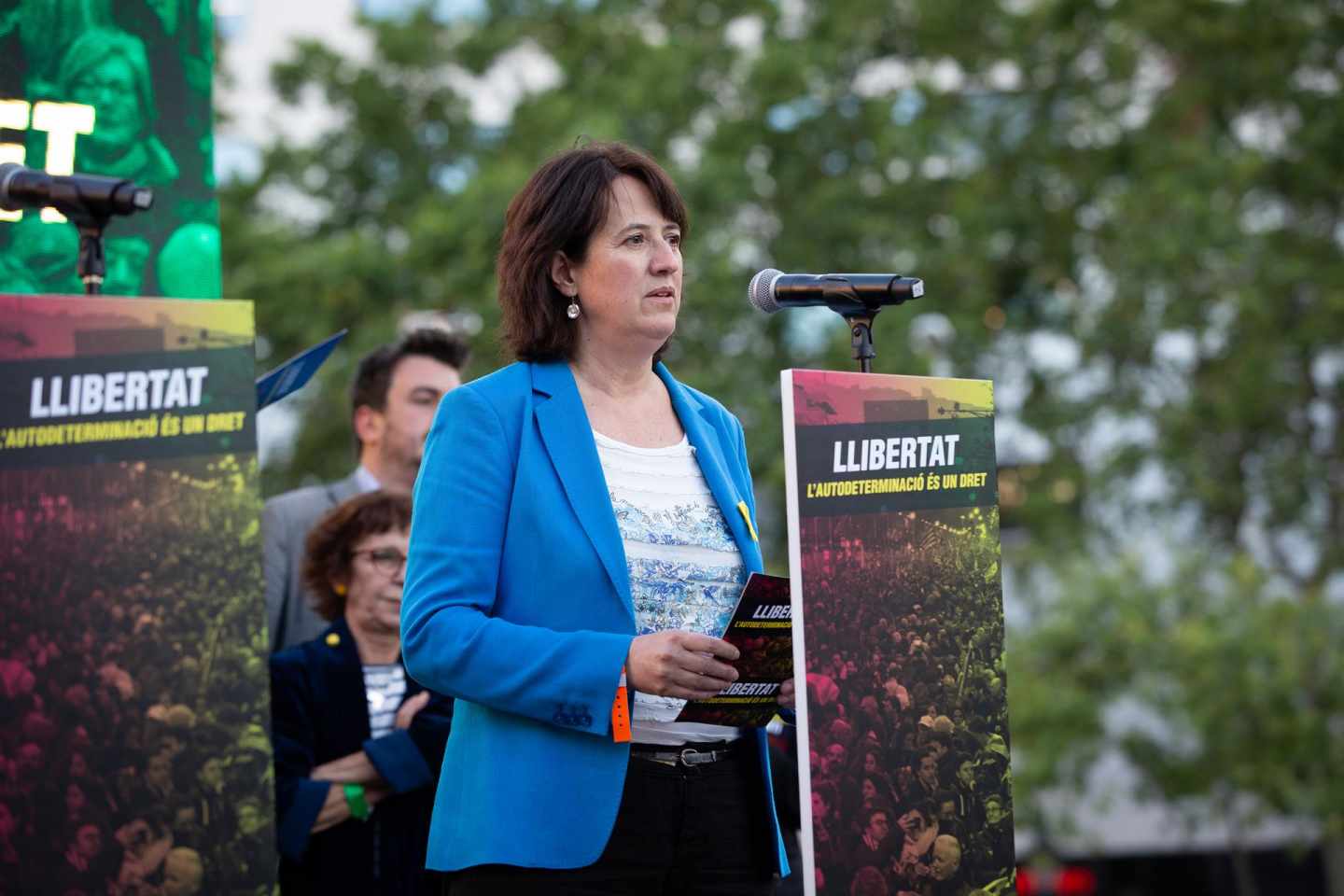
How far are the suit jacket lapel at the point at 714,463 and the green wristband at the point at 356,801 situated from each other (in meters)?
1.37

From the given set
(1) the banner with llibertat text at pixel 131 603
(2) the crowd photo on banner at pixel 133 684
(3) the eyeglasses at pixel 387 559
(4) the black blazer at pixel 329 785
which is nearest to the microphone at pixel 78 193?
(1) the banner with llibertat text at pixel 131 603

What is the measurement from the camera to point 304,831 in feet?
12.3

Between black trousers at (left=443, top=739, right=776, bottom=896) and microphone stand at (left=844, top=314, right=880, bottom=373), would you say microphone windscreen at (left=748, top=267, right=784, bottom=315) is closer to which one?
microphone stand at (left=844, top=314, right=880, bottom=373)

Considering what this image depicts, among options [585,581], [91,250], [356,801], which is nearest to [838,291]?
[585,581]

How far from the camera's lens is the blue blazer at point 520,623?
2.53m

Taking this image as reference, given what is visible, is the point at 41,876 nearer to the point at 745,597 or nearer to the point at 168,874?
the point at 168,874

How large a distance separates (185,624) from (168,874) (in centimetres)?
35

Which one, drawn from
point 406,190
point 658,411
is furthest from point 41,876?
point 406,190

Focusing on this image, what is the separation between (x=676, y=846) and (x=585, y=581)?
46 centimetres

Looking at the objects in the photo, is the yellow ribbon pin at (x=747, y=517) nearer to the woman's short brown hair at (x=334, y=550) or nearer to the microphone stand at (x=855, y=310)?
the microphone stand at (x=855, y=310)

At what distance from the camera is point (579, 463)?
274 cm

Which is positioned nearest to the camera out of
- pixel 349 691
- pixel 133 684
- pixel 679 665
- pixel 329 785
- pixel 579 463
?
pixel 133 684

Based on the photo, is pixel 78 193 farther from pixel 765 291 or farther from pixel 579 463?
pixel 765 291

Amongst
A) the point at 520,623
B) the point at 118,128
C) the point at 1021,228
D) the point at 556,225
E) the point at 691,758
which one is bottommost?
the point at 691,758
